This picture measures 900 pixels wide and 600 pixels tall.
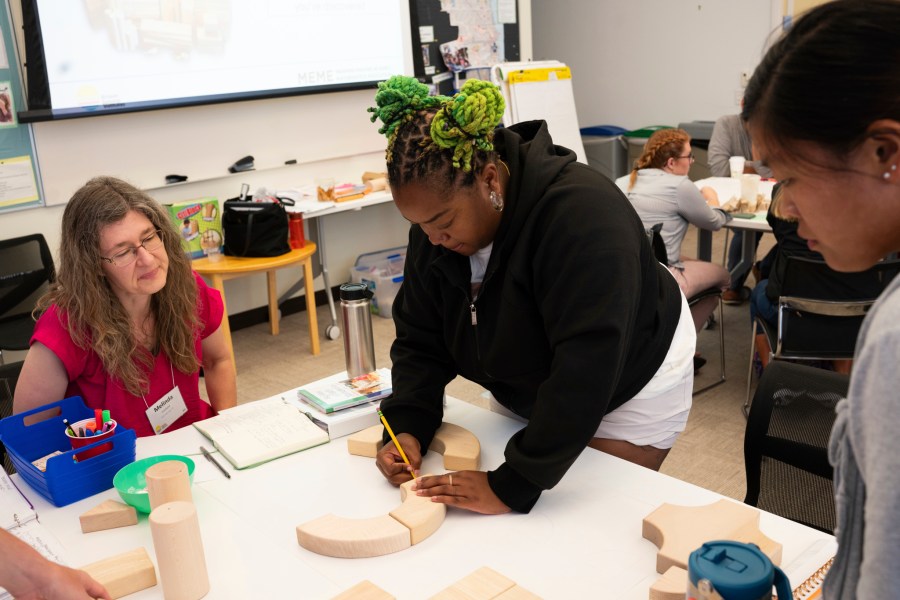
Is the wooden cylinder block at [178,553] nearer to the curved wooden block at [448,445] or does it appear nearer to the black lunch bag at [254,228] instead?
the curved wooden block at [448,445]

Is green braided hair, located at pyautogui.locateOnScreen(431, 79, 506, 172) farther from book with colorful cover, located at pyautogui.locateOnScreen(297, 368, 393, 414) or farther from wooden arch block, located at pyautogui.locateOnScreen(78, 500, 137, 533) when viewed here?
wooden arch block, located at pyautogui.locateOnScreen(78, 500, 137, 533)

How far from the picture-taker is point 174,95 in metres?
4.25

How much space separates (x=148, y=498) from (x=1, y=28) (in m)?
3.13

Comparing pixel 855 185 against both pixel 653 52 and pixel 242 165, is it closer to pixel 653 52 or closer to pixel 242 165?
pixel 242 165

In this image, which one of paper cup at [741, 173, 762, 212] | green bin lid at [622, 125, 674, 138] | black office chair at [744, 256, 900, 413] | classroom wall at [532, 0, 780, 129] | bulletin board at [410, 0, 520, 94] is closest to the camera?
black office chair at [744, 256, 900, 413]

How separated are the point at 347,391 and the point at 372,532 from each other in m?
0.60

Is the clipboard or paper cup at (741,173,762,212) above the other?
the clipboard

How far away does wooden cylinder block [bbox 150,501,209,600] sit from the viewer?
119 centimetres

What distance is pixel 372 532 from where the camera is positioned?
131 cm

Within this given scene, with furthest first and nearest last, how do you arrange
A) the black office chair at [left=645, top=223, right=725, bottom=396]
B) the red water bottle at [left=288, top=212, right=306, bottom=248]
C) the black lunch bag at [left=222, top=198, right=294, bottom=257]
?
the red water bottle at [left=288, top=212, right=306, bottom=248], the black lunch bag at [left=222, top=198, right=294, bottom=257], the black office chair at [left=645, top=223, right=725, bottom=396]

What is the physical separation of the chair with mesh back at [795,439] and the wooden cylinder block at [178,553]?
1.09m

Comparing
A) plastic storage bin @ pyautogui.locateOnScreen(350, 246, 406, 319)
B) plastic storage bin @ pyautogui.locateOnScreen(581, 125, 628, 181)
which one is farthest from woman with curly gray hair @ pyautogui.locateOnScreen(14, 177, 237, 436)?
plastic storage bin @ pyautogui.locateOnScreen(581, 125, 628, 181)

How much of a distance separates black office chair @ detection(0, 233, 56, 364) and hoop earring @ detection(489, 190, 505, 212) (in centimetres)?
282

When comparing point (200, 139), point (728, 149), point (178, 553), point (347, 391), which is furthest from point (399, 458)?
point (728, 149)
